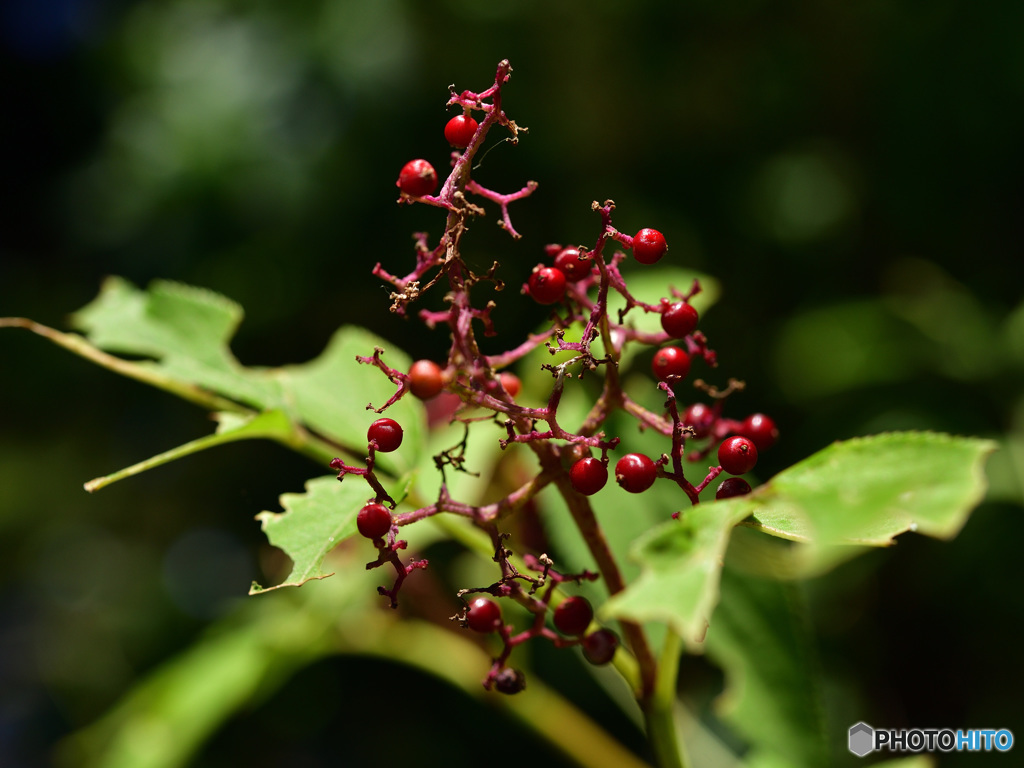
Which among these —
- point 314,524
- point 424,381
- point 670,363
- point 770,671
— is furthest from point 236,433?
point 770,671

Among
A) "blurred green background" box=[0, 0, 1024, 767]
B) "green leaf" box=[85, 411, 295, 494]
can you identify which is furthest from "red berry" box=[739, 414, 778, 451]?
"blurred green background" box=[0, 0, 1024, 767]

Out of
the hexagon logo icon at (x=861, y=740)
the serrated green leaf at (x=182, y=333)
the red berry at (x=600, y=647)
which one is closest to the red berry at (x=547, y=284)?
the red berry at (x=600, y=647)

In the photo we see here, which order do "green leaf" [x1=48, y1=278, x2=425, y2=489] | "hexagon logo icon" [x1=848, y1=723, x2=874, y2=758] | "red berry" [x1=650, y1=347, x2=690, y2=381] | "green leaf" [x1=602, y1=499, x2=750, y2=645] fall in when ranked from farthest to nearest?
"hexagon logo icon" [x1=848, y1=723, x2=874, y2=758], "green leaf" [x1=48, y1=278, x2=425, y2=489], "red berry" [x1=650, y1=347, x2=690, y2=381], "green leaf" [x1=602, y1=499, x2=750, y2=645]

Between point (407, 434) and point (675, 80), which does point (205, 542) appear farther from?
point (407, 434)

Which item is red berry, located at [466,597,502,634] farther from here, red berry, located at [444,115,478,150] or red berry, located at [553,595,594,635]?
red berry, located at [444,115,478,150]

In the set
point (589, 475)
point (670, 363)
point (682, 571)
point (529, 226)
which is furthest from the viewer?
point (529, 226)

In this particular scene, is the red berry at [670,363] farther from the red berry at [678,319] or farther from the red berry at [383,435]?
the red berry at [383,435]

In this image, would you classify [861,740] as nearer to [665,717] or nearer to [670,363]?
[665,717]
